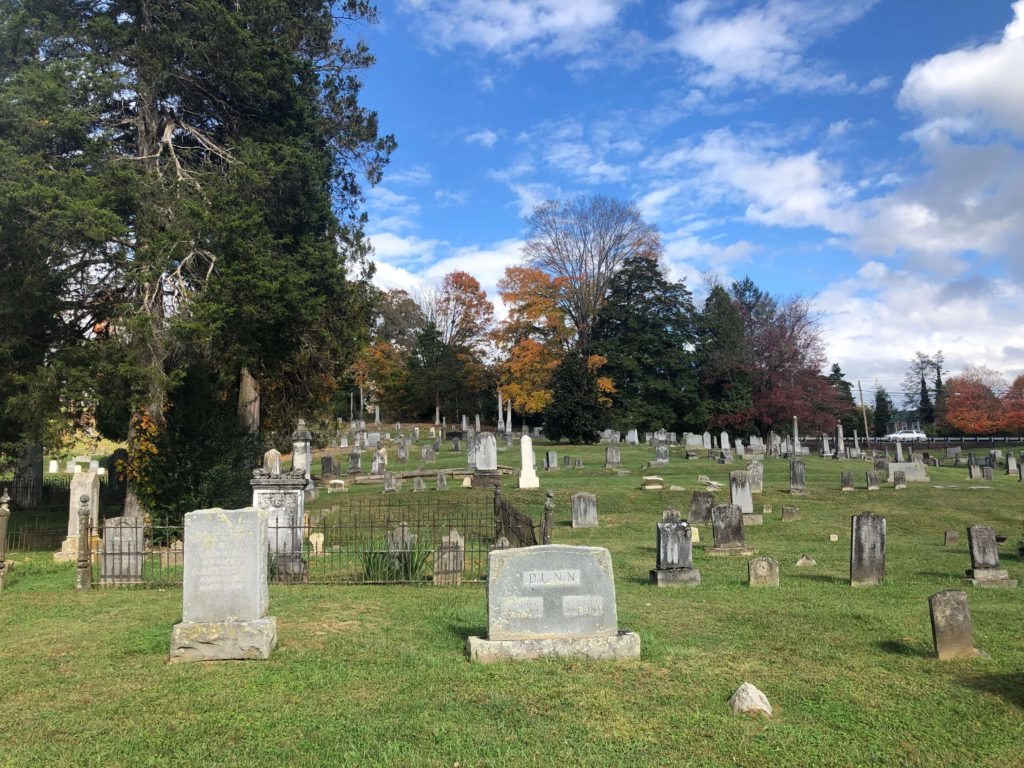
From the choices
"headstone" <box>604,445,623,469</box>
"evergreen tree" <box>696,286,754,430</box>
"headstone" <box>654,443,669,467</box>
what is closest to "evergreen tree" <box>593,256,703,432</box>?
"evergreen tree" <box>696,286,754,430</box>

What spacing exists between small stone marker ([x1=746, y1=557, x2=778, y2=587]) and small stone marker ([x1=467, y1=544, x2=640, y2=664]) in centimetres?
452

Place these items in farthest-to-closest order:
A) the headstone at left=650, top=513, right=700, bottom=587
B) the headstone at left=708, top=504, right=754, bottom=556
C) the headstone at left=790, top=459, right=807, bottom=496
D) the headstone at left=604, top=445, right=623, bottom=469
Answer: the headstone at left=604, top=445, right=623, bottom=469
the headstone at left=790, top=459, right=807, bottom=496
the headstone at left=708, top=504, right=754, bottom=556
the headstone at left=650, top=513, right=700, bottom=587

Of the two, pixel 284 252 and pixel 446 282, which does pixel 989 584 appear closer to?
pixel 284 252

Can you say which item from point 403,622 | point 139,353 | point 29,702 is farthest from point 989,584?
point 139,353

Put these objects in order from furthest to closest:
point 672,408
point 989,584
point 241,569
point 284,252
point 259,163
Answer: point 672,408
point 284,252
point 259,163
point 989,584
point 241,569

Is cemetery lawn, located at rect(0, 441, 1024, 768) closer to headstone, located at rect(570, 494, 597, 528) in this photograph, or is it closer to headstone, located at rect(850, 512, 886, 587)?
headstone, located at rect(850, 512, 886, 587)

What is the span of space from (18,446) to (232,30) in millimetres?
10310

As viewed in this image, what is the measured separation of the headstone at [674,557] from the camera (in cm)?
1076

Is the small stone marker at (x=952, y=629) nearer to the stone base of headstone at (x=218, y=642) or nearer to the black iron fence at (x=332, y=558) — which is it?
the black iron fence at (x=332, y=558)

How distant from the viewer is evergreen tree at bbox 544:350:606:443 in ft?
142

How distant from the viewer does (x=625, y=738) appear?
4.75 meters

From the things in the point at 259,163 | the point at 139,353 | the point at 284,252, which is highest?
the point at 259,163

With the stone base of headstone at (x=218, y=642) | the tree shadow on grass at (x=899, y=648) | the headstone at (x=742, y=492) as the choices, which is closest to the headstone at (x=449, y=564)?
the stone base of headstone at (x=218, y=642)

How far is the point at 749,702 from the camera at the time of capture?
5.13 m
